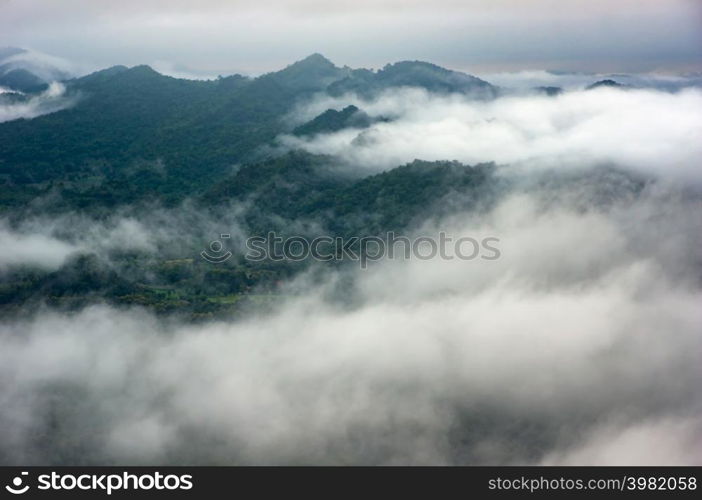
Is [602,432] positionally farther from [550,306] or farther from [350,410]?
[550,306]

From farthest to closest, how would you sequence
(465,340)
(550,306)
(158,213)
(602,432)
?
(158,213) → (550,306) → (465,340) → (602,432)

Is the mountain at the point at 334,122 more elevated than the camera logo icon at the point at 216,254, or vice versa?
the mountain at the point at 334,122

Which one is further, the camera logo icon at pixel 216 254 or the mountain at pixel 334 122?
the mountain at pixel 334 122

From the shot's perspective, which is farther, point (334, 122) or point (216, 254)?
point (334, 122)

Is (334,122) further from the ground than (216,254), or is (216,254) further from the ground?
(334,122)

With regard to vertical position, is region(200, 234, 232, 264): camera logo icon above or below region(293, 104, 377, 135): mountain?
below

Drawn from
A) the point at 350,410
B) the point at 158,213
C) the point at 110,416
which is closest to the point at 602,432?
the point at 350,410

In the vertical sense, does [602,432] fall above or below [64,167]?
below

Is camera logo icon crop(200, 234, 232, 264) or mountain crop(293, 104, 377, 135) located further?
mountain crop(293, 104, 377, 135)

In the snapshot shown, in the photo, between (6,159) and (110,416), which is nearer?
(110,416)
